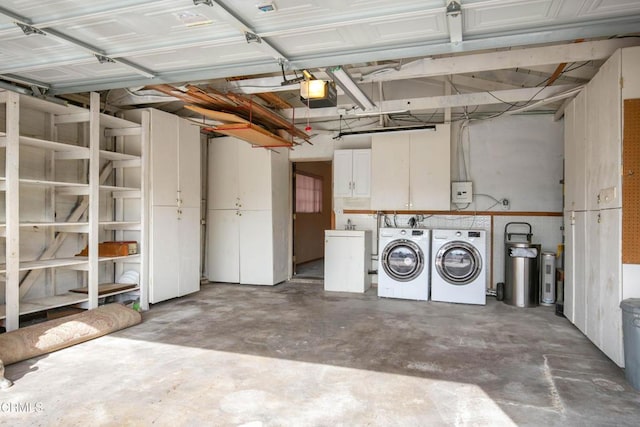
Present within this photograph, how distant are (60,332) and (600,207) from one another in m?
4.75

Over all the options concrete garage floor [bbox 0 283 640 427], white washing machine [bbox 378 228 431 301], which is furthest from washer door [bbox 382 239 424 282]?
concrete garage floor [bbox 0 283 640 427]

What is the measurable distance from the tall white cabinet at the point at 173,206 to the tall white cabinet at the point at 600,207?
15.1ft

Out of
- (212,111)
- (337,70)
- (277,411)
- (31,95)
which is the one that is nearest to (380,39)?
(337,70)

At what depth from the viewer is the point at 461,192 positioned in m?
5.80

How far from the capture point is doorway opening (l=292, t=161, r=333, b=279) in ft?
29.0

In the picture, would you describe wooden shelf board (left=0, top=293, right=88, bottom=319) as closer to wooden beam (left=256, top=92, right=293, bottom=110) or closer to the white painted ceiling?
the white painted ceiling

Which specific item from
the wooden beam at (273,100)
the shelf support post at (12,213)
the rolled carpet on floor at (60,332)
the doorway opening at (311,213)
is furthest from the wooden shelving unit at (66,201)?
the doorway opening at (311,213)

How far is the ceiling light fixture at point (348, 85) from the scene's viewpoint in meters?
3.55

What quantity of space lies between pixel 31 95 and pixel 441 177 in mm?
4951

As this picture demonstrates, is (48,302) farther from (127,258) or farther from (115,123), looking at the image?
(115,123)

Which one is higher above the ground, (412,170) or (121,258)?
(412,170)

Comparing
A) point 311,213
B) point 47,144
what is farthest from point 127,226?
point 311,213

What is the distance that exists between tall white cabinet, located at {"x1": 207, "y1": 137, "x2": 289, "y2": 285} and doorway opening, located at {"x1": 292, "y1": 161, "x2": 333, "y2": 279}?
1.62 metres

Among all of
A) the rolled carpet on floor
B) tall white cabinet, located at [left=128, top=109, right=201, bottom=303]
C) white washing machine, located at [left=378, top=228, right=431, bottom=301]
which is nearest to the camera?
the rolled carpet on floor
